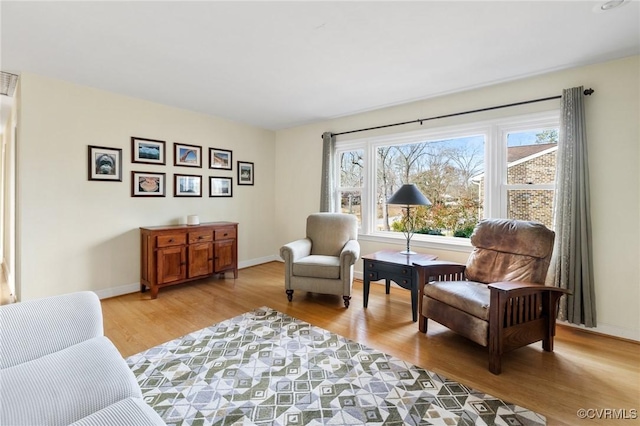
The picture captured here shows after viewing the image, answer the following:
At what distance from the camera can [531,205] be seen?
3049mm

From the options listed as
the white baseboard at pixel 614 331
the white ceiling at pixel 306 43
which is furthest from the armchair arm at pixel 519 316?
the white ceiling at pixel 306 43

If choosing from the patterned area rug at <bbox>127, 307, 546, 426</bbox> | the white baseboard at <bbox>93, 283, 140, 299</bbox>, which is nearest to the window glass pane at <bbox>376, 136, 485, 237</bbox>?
the patterned area rug at <bbox>127, 307, 546, 426</bbox>

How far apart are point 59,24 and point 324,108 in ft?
9.07

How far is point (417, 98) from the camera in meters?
3.59

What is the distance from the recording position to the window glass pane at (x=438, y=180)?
3.46 metres

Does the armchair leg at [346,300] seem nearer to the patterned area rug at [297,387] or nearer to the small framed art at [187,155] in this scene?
the patterned area rug at [297,387]

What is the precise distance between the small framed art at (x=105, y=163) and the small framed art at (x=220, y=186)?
124 cm

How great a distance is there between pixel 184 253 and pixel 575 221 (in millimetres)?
4231

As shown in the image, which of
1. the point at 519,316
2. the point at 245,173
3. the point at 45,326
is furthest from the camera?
the point at 245,173

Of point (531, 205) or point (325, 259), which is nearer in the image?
point (531, 205)

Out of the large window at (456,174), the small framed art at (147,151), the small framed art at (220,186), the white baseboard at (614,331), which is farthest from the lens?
the small framed art at (220,186)

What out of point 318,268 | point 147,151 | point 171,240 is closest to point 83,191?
point 147,151

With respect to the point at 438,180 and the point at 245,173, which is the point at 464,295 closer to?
the point at 438,180

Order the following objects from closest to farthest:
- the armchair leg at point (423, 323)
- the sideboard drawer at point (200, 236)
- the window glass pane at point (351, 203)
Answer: the armchair leg at point (423, 323) → the sideboard drawer at point (200, 236) → the window glass pane at point (351, 203)
